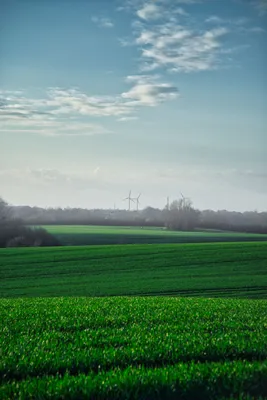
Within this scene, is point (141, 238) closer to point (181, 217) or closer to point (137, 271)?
point (181, 217)

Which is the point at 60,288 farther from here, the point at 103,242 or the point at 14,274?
the point at 103,242

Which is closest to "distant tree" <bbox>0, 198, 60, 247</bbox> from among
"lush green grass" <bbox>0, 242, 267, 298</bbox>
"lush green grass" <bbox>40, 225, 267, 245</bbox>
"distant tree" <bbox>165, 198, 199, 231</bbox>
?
"lush green grass" <bbox>40, 225, 267, 245</bbox>

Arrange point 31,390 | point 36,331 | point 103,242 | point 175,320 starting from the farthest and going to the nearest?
point 103,242 < point 175,320 < point 36,331 < point 31,390

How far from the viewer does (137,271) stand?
153 feet

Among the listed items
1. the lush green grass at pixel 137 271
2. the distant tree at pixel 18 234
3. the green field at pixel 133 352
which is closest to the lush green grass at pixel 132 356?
the green field at pixel 133 352

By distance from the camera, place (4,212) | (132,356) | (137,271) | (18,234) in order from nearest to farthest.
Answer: (132,356), (137,271), (18,234), (4,212)

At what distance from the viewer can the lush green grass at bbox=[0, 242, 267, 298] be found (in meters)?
35.9

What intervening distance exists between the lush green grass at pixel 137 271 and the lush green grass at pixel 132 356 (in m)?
21.1

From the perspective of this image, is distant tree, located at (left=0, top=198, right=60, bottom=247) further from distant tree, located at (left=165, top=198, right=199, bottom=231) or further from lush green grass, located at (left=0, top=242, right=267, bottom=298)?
distant tree, located at (left=165, top=198, right=199, bottom=231)

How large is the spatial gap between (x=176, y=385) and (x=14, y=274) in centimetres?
3943

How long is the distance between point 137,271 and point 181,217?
2205 inches

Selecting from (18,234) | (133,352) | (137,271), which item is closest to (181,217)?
(18,234)

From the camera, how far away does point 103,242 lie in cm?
7981

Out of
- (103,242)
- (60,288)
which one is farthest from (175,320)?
(103,242)
